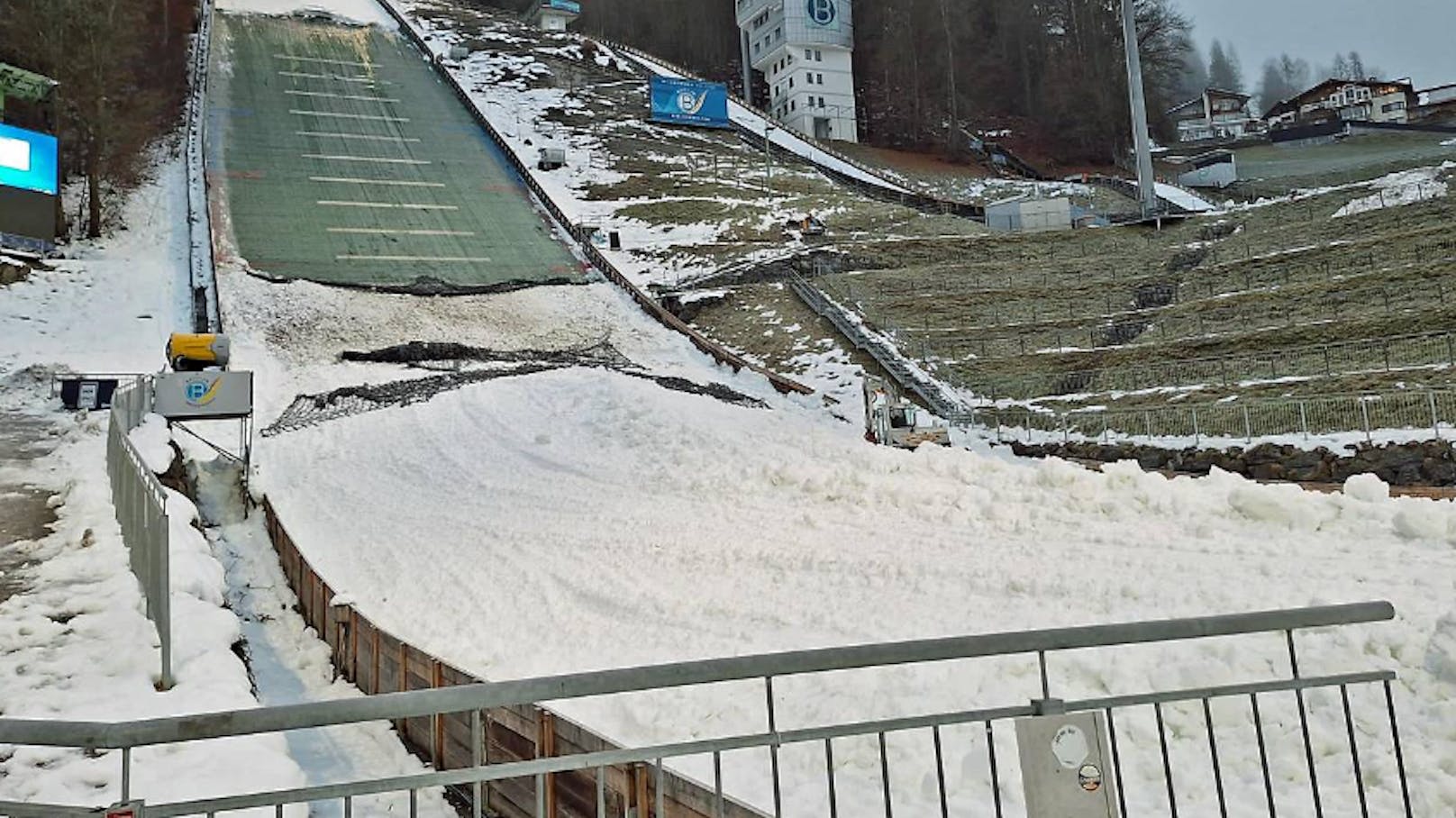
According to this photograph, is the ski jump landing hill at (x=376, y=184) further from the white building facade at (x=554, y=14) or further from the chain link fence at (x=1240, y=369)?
the white building facade at (x=554, y=14)

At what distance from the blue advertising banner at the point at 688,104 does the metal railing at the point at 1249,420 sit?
3628 cm

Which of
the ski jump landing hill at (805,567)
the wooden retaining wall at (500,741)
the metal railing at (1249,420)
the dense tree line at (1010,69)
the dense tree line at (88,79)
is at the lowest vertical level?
the wooden retaining wall at (500,741)

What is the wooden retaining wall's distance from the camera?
15.4ft

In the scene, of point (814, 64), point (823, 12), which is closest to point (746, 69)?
point (814, 64)

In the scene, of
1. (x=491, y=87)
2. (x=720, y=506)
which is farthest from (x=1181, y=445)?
(x=491, y=87)

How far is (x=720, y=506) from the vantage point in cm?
1188

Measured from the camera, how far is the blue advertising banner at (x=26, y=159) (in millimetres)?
24562

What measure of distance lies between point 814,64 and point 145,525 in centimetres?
5871

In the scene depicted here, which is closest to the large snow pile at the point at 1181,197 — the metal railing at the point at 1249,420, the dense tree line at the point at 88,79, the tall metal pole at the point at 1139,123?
the tall metal pole at the point at 1139,123

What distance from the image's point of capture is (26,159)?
25.1 metres

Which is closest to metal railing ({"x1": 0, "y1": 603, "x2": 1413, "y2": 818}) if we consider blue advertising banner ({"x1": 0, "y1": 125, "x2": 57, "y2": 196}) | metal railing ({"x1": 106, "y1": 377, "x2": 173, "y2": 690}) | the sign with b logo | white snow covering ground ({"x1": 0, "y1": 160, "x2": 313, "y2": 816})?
white snow covering ground ({"x1": 0, "y1": 160, "x2": 313, "y2": 816})

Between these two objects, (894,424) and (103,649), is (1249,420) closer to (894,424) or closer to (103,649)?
(894,424)

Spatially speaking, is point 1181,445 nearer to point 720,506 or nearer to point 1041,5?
point 720,506

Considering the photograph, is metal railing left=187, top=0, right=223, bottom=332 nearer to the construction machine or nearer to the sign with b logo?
the construction machine
